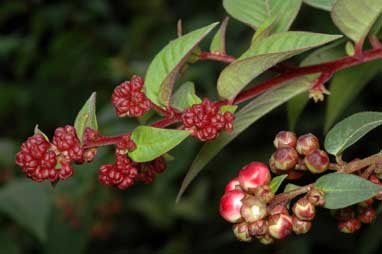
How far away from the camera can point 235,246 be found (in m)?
4.58

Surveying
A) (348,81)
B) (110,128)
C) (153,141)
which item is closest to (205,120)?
(153,141)

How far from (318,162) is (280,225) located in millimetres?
139

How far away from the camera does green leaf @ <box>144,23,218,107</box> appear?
1.30 meters

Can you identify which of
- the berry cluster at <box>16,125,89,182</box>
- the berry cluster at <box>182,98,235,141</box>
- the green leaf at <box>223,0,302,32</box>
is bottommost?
the berry cluster at <box>182,98,235,141</box>

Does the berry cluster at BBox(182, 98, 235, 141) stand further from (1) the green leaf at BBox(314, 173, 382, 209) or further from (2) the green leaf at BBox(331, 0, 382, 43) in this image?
(2) the green leaf at BBox(331, 0, 382, 43)

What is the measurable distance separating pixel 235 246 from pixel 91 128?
11.0 ft

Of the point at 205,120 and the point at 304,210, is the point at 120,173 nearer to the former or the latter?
the point at 205,120

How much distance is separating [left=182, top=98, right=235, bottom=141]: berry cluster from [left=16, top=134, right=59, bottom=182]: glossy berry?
26 centimetres

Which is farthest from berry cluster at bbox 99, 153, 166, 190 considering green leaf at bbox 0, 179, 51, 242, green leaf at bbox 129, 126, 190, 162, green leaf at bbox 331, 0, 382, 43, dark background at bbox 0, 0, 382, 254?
green leaf at bbox 0, 179, 51, 242

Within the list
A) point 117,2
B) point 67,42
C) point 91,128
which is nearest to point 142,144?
point 91,128

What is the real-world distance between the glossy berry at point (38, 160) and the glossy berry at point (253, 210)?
357 millimetres

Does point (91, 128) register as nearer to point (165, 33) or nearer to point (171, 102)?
point (171, 102)

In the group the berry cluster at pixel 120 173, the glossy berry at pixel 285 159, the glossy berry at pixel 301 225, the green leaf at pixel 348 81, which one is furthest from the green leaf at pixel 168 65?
the green leaf at pixel 348 81

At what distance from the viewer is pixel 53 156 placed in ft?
4.28
